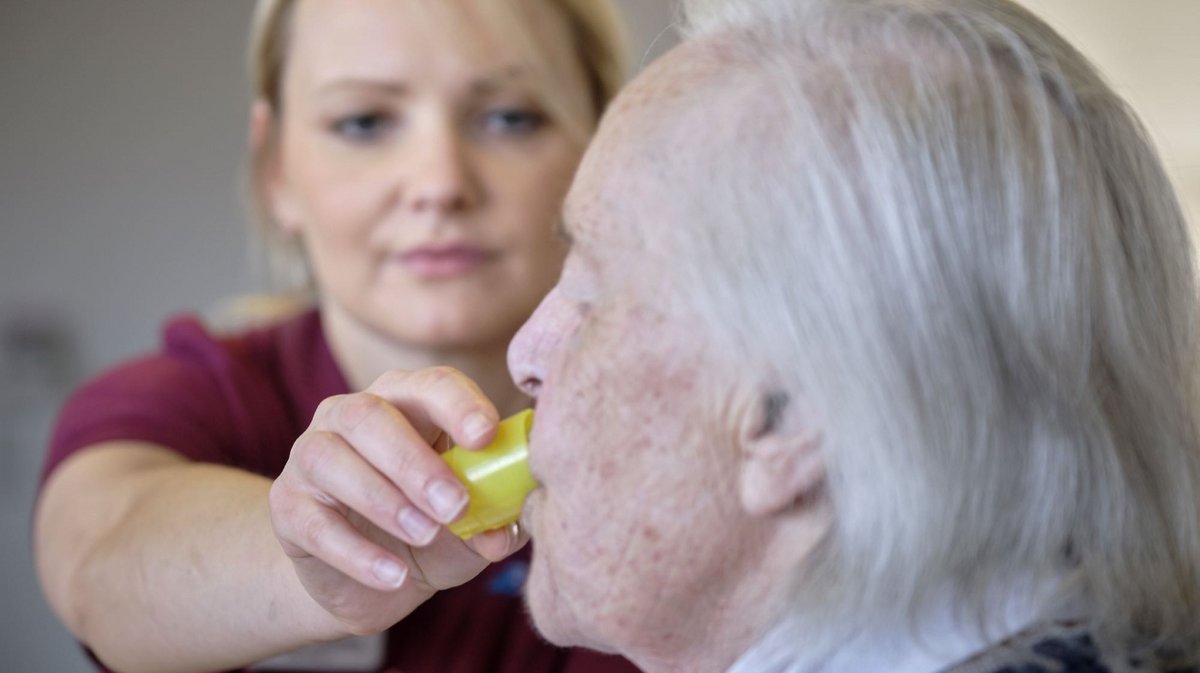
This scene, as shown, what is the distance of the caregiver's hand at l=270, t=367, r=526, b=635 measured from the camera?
0.67 m

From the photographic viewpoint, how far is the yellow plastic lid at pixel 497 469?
686 mm

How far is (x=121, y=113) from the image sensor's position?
238 centimetres

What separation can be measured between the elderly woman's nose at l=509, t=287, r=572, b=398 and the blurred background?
5.20ft

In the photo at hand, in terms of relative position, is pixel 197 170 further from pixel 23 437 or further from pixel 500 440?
pixel 500 440

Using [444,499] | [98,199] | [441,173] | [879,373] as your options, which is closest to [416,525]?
[444,499]

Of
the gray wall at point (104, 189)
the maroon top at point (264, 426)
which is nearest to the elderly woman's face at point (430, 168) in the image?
the maroon top at point (264, 426)

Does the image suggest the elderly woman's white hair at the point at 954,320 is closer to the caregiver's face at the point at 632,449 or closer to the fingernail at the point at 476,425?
the caregiver's face at the point at 632,449

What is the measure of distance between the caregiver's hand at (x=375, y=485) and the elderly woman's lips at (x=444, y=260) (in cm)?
44

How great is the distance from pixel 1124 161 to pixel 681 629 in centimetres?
39

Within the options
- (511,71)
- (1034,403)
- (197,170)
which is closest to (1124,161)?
(1034,403)

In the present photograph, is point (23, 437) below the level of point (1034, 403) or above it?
below

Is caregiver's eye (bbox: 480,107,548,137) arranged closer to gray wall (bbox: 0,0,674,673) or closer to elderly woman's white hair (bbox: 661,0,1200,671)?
elderly woman's white hair (bbox: 661,0,1200,671)

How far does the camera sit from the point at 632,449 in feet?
2.15

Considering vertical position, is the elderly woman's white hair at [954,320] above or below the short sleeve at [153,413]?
above
